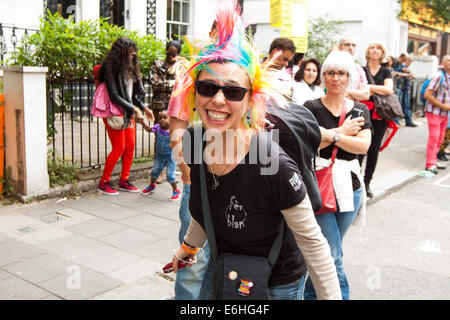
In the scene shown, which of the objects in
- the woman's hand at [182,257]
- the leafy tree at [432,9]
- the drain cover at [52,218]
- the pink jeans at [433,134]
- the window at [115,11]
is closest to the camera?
the woman's hand at [182,257]

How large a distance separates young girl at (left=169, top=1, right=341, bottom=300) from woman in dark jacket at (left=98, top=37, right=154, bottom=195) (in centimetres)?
422

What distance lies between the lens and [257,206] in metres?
2.01

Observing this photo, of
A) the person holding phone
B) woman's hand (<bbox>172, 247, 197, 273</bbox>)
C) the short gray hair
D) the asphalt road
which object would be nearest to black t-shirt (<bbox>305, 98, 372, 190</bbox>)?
the person holding phone

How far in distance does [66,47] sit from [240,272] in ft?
16.2

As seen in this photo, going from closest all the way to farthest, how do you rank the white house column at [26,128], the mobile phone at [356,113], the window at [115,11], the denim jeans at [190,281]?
the denim jeans at [190,281], the mobile phone at [356,113], the white house column at [26,128], the window at [115,11]

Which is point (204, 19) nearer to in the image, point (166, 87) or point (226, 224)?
point (166, 87)

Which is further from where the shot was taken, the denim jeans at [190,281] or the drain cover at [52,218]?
the drain cover at [52,218]

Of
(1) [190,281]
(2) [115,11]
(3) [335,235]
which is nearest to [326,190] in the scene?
(3) [335,235]

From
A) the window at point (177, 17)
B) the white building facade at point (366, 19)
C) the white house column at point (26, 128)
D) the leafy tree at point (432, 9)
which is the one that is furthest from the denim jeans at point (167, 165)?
the leafy tree at point (432, 9)

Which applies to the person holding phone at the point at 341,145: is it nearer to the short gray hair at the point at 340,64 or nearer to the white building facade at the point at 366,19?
the short gray hair at the point at 340,64

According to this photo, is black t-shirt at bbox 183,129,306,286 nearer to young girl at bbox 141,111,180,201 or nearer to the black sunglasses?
the black sunglasses

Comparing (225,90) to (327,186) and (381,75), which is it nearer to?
(327,186)

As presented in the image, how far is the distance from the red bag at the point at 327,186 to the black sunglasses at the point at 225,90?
154 cm

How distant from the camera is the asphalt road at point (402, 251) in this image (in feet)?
13.7
